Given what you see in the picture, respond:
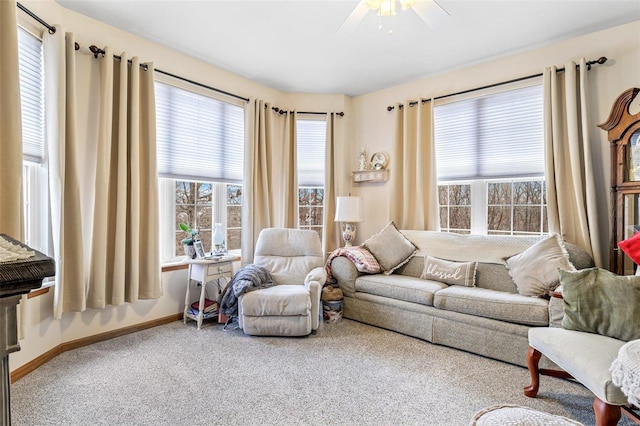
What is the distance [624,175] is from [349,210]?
255 centimetres

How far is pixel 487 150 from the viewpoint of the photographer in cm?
367

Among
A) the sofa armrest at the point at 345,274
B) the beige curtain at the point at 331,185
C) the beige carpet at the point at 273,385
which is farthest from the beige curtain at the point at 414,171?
the beige carpet at the point at 273,385

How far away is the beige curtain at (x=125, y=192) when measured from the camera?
2811 millimetres

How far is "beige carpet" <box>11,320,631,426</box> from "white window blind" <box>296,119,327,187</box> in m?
2.29

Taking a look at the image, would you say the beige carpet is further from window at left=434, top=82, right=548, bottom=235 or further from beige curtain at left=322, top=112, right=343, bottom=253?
beige curtain at left=322, top=112, right=343, bottom=253

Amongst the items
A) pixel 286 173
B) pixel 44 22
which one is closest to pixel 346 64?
pixel 286 173

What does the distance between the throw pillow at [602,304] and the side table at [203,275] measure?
9.35 ft

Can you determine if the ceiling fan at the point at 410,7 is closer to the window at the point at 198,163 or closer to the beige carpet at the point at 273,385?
the window at the point at 198,163

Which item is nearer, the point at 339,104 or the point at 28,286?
the point at 28,286

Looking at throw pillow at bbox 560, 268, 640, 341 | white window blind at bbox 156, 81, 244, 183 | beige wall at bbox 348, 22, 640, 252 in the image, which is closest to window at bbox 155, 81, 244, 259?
white window blind at bbox 156, 81, 244, 183

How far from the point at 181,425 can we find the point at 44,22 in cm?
291

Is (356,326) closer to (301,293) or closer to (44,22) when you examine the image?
(301,293)

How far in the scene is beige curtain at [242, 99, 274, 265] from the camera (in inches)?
159

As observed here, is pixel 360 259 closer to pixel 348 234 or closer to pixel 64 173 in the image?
pixel 348 234
